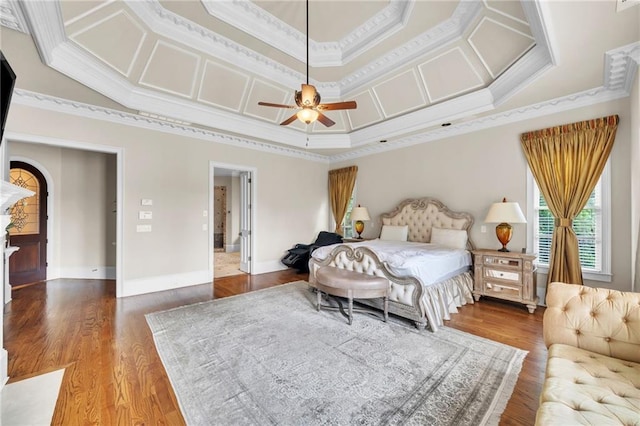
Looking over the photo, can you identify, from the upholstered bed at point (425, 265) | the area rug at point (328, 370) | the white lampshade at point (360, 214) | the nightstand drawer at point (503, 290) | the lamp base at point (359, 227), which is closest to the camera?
the area rug at point (328, 370)

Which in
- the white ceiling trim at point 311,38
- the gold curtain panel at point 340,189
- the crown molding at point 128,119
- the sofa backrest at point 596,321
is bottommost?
the sofa backrest at point 596,321

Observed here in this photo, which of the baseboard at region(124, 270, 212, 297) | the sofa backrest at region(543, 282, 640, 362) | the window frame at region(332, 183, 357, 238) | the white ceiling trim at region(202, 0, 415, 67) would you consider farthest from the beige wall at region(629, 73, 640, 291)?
the baseboard at region(124, 270, 212, 297)

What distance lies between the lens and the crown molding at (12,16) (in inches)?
81.0

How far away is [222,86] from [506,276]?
5299 mm

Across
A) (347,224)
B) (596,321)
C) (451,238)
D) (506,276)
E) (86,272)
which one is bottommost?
(86,272)

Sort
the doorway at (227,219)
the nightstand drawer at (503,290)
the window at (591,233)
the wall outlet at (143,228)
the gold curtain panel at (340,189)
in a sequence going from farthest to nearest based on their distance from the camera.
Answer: the doorway at (227,219) → the gold curtain panel at (340,189) → the wall outlet at (143,228) → the nightstand drawer at (503,290) → the window at (591,233)

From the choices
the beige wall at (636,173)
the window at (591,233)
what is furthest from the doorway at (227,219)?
the beige wall at (636,173)

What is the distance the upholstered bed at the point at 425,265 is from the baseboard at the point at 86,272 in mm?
4562

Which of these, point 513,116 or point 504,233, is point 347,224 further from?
point 513,116

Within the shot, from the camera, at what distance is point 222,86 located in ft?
14.1

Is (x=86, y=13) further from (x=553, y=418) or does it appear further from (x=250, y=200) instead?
(x=553, y=418)

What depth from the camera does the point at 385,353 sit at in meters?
2.55

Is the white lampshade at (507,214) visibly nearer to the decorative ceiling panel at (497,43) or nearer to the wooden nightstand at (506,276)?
the wooden nightstand at (506,276)

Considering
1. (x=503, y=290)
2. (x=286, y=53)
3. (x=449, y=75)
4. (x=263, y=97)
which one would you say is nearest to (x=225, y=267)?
(x=263, y=97)
